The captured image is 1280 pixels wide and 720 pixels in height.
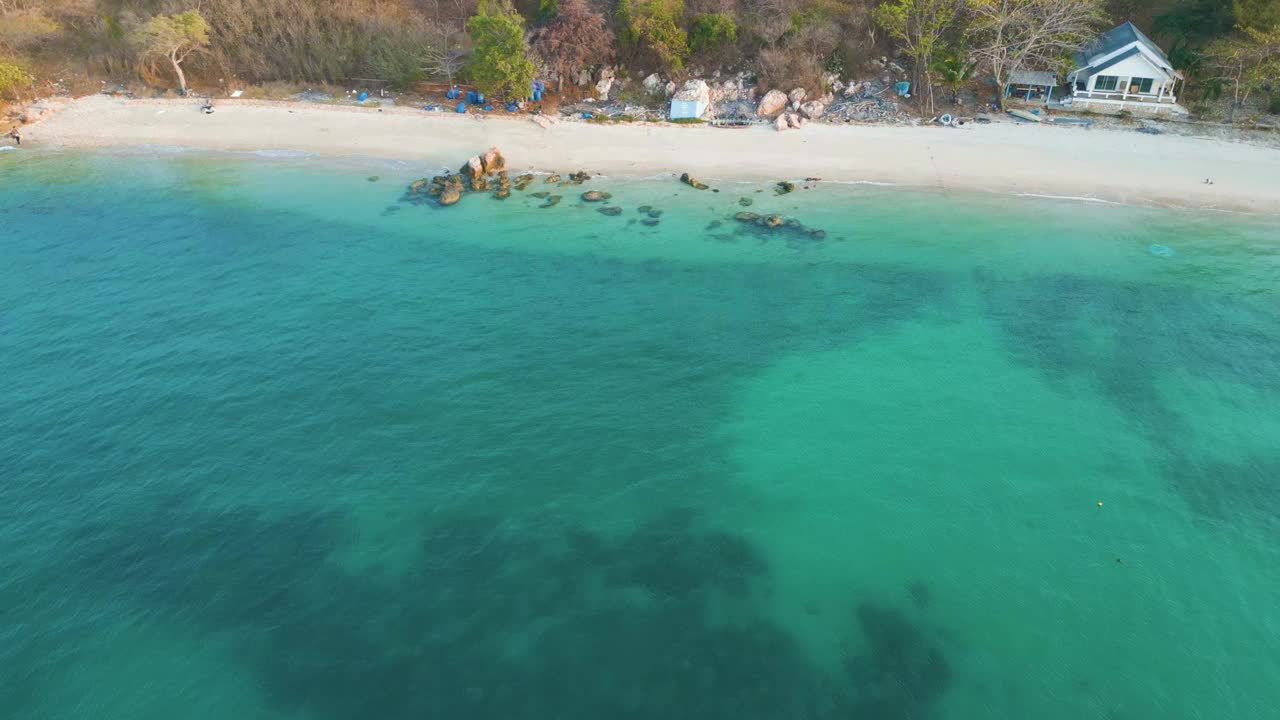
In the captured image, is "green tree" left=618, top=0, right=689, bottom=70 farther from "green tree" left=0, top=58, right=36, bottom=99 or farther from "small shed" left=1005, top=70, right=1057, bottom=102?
"green tree" left=0, top=58, right=36, bottom=99

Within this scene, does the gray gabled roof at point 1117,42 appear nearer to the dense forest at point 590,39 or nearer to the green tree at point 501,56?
the dense forest at point 590,39

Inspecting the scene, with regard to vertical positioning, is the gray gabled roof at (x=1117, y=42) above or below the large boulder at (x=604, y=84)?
above

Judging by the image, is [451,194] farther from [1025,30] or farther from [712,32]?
[1025,30]

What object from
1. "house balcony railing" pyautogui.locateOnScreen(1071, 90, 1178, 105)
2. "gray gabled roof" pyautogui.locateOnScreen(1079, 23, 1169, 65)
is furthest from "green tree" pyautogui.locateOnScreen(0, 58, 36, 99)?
"gray gabled roof" pyautogui.locateOnScreen(1079, 23, 1169, 65)

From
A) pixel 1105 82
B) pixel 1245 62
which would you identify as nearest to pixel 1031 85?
pixel 1105 82

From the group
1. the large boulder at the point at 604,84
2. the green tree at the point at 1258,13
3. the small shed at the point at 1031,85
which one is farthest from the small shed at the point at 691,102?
the green tree at the point at 1258,13
